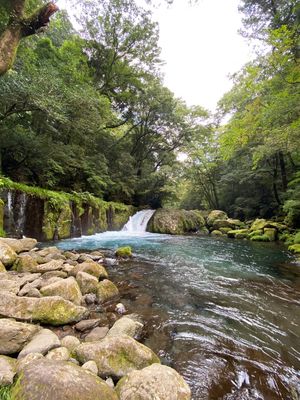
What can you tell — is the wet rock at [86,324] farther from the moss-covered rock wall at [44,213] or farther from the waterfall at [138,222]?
the waterfall at [138,222]

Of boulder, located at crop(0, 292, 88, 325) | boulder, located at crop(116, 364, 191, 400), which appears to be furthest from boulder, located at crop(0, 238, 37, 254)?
boulder, located at crop(116, 364, 191, 400)

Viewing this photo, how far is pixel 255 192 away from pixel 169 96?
422 inches

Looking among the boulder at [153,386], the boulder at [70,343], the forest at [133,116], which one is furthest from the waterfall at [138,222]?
the boulder at [153,386]

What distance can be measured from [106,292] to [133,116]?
16.2 m

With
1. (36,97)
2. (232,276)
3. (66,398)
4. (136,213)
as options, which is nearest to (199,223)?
(136,213)

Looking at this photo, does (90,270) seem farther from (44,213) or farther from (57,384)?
(44,213)

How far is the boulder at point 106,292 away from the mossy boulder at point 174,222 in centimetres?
1029

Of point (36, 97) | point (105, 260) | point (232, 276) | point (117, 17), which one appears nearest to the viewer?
point (232, 276)

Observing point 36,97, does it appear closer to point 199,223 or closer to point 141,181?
point 141,181

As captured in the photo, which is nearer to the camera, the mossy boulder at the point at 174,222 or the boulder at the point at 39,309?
the boulder at the point at 39,309

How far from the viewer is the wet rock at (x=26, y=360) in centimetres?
143

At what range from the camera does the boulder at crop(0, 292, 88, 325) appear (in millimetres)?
2217

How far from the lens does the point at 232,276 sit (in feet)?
15.2

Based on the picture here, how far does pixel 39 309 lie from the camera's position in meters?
2.32
